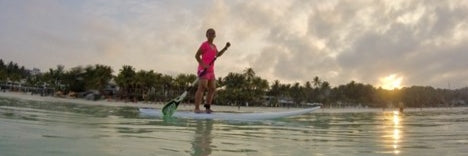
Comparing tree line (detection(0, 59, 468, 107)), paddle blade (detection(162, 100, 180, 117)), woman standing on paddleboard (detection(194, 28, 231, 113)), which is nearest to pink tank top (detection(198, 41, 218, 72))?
woman standing on paddleboard (detection(194, 28, 231, 113))

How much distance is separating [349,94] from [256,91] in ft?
148

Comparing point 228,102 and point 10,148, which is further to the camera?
point 228,102

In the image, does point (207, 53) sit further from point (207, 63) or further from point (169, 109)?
point (169, 109)

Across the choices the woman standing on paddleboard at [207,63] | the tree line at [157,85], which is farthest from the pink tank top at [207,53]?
the tree line at [157,85]

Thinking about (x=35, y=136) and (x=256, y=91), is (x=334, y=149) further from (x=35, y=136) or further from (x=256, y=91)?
(x=256, y=91)

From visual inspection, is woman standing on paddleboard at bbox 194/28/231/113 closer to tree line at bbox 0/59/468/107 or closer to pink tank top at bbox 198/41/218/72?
pink tank top at bbox 198/41/218/72

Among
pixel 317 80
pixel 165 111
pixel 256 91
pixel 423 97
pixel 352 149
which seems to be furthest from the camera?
pixel 423 97

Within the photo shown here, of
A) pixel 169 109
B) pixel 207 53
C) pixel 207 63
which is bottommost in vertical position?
pixel 169 109

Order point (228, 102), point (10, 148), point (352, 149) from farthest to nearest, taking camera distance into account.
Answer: point (228, 102), point (352, 149), point (10, 148)

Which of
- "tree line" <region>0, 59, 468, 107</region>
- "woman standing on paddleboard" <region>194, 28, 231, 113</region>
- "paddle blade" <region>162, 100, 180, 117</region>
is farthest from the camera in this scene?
"tree line" <region>0, 59, 468, 107</region>

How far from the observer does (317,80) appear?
425ft

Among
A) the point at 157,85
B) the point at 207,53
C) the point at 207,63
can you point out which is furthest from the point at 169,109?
the point at 157,85

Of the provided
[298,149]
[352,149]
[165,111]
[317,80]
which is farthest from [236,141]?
[317,80]

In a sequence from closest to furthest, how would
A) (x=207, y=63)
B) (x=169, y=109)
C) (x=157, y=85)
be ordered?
(x=169, y=109) → (x=207, y=63) → (x=157, y=85)
